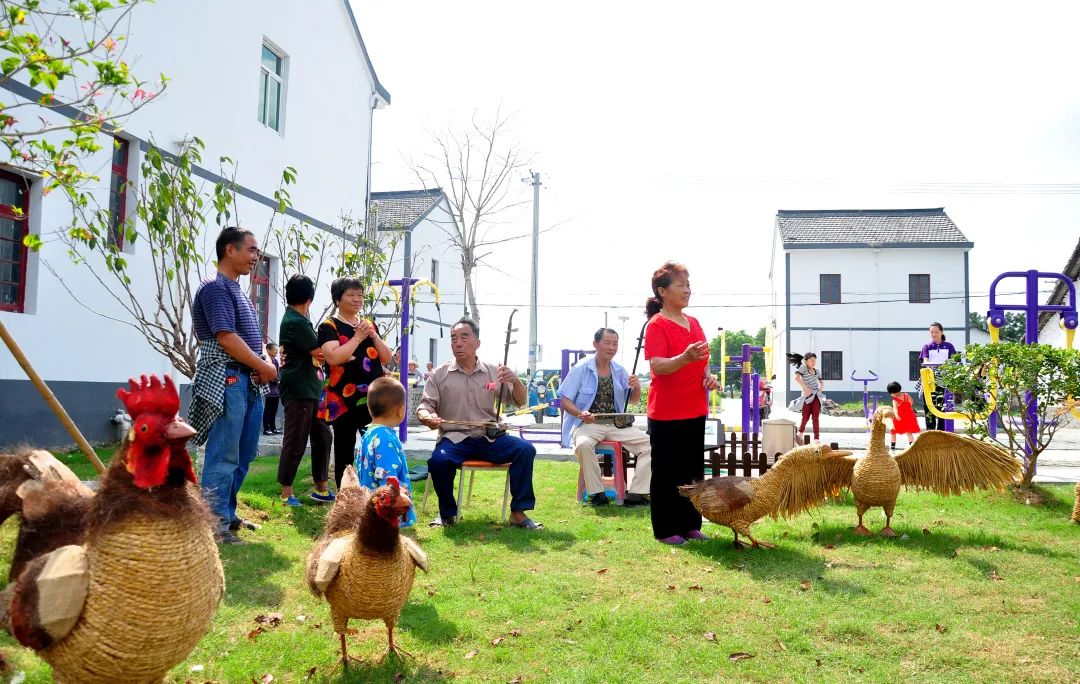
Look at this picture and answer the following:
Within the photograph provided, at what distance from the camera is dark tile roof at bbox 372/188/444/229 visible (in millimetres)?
29797

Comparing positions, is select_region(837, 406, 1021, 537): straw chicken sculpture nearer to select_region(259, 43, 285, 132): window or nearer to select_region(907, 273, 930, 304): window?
select_region(259, 43, 285, 132): window

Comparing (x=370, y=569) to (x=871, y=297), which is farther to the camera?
(x=871, y=297)

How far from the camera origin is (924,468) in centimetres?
567

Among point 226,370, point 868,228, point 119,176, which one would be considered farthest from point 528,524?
point 868,228

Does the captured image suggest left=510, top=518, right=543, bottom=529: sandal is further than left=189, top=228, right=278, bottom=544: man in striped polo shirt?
Yes

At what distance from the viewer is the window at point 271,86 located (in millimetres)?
13406

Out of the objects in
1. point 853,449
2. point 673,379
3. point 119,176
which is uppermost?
point 119,176

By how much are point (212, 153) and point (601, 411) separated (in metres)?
7.89

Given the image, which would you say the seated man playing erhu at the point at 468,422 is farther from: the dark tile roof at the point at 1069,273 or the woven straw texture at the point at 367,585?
the dark tile roof at the point at 1069,273

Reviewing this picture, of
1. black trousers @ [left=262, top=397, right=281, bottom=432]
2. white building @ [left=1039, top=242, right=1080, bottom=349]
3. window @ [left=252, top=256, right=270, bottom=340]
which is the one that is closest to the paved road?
black trousers @ [left=262, top=397, right=281, bottom=432]

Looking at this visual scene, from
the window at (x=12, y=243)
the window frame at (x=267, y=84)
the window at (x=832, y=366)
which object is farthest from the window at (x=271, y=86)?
the window at (x=832, y=366)

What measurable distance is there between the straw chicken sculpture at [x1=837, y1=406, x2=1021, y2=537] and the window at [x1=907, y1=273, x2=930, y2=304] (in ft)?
104

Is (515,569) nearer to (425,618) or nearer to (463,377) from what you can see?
(425,618)

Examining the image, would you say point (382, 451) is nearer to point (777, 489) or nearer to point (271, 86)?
point (777, 489)
